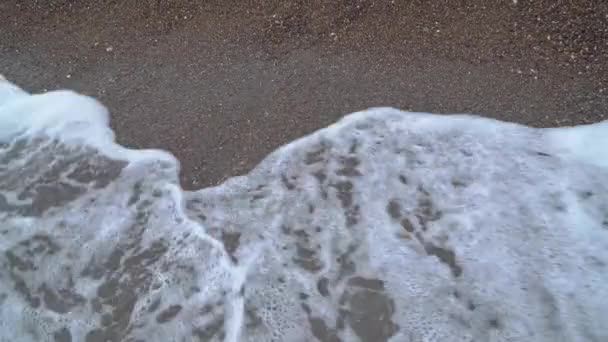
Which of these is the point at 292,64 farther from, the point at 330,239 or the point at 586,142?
the point at 586,142

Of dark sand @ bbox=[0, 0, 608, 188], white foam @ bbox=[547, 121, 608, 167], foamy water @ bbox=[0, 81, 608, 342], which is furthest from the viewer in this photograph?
dark sand @ bbox=[0, 0, 608, 188]

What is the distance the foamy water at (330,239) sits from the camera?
1.99m

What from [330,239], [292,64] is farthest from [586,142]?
[292,64]

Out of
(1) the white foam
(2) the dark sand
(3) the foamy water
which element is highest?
(2) the dark sand

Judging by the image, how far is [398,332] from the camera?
1940 millimetres

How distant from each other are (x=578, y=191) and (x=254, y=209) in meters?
1.40

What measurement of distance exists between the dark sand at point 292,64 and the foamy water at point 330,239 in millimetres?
112

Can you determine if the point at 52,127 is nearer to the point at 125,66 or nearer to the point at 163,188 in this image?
the point at 125,66

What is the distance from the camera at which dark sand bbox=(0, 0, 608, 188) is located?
2.40m

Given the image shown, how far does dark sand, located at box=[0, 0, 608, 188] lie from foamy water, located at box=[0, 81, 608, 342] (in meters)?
0.11


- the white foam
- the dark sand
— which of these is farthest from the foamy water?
the dark sand

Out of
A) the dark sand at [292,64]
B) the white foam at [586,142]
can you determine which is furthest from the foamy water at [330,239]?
the dark sand at [292,64]

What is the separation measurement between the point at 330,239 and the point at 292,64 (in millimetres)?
946

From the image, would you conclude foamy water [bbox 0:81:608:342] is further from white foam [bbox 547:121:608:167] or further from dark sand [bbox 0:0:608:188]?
dark sand [bbox 0:0:608:188]
